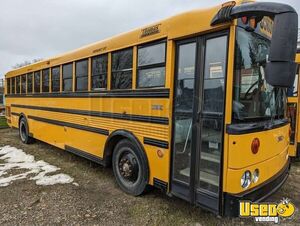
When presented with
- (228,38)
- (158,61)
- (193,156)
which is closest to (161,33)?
(158,61)

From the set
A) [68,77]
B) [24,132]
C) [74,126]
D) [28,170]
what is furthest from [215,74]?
[24,132]

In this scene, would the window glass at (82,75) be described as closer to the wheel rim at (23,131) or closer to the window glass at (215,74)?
the window glass at (215,74)

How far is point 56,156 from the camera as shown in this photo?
21.5 feet

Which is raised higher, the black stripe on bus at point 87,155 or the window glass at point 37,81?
the window glass at point 37,81

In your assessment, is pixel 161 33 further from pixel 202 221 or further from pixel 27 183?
pixel 27 183

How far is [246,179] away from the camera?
2762 millimetres

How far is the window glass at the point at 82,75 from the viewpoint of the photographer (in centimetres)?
497

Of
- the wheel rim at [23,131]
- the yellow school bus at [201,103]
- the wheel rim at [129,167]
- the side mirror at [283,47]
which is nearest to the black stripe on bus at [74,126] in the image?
the yellow school bus at [201,103]

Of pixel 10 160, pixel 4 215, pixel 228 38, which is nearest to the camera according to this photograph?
pixel 228 38

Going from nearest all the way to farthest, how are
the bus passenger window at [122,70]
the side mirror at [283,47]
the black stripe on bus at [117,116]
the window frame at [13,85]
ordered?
the side mirror at [283,47] → the black stripe on bus at [117,116] → the bus passenger window at [122,70] → the window frame at [13,85]

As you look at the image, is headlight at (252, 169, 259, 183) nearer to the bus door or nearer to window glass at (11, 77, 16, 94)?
the bus door

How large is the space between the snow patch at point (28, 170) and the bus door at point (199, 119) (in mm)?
2541

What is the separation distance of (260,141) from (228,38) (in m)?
1.18

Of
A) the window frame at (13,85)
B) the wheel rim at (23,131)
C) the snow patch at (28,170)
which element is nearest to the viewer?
the snow patch at (28,170)
